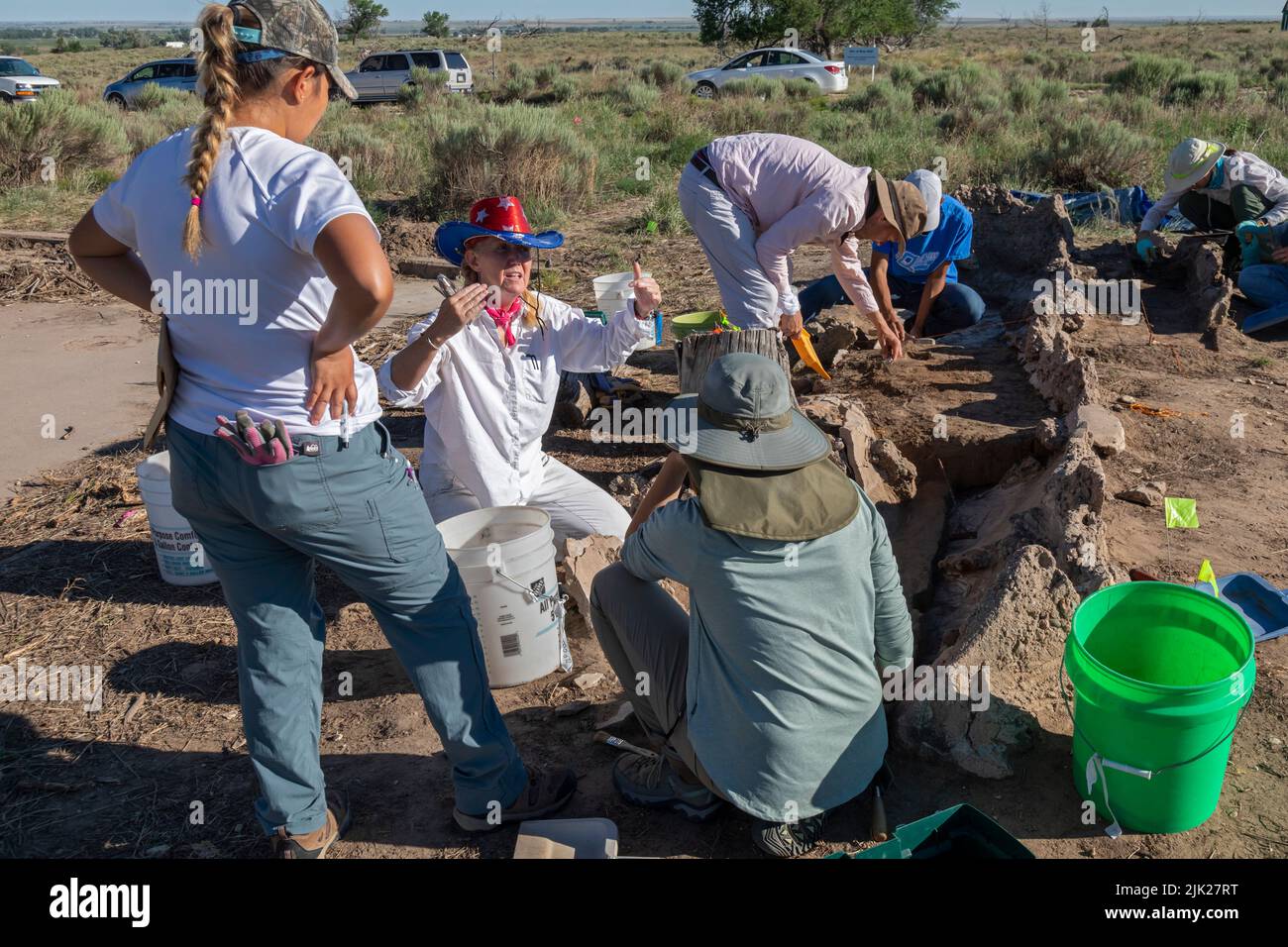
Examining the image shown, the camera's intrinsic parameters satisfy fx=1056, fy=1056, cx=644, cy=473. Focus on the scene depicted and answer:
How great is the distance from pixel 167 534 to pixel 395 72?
2335cm

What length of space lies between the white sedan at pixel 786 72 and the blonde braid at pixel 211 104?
22661mm

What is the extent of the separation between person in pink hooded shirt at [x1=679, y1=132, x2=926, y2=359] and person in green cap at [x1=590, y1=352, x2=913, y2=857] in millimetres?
2365

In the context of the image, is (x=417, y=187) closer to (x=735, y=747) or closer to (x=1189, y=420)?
(x=1189, y=420)

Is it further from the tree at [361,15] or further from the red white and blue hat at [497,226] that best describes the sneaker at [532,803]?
the tree at [361,15]

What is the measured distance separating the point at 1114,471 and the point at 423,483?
10.4ft

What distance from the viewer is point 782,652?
2.47 m

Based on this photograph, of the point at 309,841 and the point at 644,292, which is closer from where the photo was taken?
the point at 309,841

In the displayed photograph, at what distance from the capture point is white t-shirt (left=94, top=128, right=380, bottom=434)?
212 centimetres

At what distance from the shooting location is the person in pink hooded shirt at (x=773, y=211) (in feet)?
15.9

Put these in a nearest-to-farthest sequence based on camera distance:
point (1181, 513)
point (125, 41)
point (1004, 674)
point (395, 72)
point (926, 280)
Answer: point (1004, 674), point (1181, 513), point (926, 280), point (395, 72), point (125, 41)

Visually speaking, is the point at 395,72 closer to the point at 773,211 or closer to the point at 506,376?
the point at 773,211

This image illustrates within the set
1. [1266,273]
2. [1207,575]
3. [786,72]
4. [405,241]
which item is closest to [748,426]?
[1207,575]

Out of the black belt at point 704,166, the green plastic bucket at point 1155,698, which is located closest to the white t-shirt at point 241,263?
the green plastic bucket at point 1155,698
